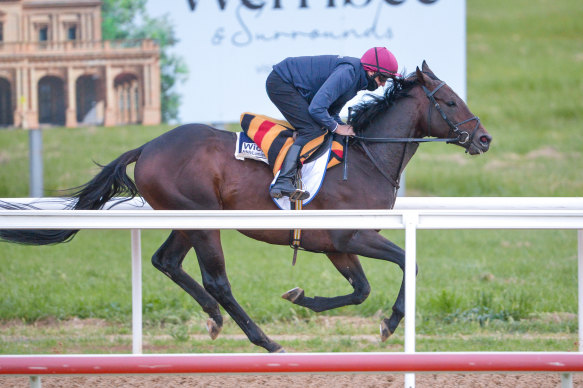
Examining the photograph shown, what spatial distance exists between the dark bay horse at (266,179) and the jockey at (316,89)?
0.66 feet

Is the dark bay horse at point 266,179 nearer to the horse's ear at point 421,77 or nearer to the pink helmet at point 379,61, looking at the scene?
the horse's ear at point 421,77

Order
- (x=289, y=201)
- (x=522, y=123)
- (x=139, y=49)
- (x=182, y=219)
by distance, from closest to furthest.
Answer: (x=182, y=219) < (x=289, y=201) < (x=139, y=49) < (x=522, y=123)

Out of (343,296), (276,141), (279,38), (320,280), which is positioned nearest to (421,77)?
(276,141)

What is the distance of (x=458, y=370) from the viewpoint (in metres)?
3.18

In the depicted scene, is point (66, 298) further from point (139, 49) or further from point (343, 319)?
point (139, 49)

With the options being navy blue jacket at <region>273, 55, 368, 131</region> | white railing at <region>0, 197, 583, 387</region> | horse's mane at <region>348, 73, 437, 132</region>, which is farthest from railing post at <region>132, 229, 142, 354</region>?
horse's mane at <region>348, 73, 437, 132</region>

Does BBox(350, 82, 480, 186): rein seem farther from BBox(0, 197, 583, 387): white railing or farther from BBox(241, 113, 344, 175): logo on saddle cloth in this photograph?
BBox(0, 197, 583, 387): white railing

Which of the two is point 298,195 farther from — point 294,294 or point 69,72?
point 69,72

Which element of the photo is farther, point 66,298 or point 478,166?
point 478,166

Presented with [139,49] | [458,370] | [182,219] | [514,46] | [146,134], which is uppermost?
[514,46]

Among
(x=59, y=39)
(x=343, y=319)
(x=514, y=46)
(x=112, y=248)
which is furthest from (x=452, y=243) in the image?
(x=514, y=46)

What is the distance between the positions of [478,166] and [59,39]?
763cm

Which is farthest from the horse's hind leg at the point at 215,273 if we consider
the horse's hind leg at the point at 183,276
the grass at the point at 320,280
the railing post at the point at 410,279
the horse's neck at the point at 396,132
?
the railing post at the point at 410,279

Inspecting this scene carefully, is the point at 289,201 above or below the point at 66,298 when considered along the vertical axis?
above
